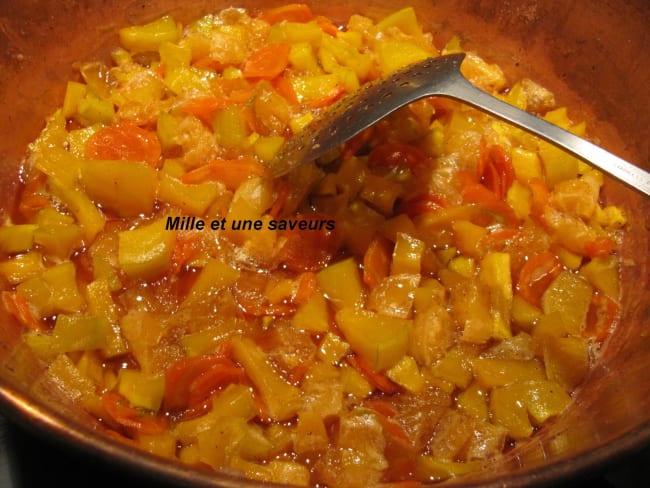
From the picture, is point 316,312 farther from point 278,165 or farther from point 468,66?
point 468,66

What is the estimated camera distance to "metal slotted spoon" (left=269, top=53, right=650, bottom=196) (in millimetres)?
2131

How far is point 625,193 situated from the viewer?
106 inches

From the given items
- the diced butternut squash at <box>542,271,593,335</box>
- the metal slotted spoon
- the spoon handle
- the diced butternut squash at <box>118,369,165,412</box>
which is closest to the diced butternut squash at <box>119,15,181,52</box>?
the metal slotted spoon

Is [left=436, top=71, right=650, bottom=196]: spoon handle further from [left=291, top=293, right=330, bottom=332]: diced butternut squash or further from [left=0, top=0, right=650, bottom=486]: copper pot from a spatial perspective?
[left=291, top=293, right=330, bottom=332]: diced butternut squash

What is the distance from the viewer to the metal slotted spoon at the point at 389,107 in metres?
2.13

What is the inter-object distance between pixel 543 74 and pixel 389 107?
1.33 metres

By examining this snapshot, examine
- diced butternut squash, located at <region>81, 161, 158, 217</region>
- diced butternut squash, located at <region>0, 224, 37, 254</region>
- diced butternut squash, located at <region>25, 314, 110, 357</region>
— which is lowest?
diced butternut squash, located at <region>25, 314, 110, 357</region>

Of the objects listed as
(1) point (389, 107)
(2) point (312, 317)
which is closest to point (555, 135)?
(1) point (389, 107)

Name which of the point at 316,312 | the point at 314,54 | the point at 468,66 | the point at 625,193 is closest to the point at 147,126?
the point at 314,54

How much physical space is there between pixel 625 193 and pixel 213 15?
2.26 meters

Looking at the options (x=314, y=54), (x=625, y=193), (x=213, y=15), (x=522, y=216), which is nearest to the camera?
(x=522, y=216)

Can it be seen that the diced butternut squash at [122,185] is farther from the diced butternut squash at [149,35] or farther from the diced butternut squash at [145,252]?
the diced butternut squash at [149,35]

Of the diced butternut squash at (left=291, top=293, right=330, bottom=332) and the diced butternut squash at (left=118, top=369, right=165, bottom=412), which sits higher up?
the diced butternut squash at (left=291, top=293, right=330, bottom=332)

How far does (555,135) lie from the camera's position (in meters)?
1.96
